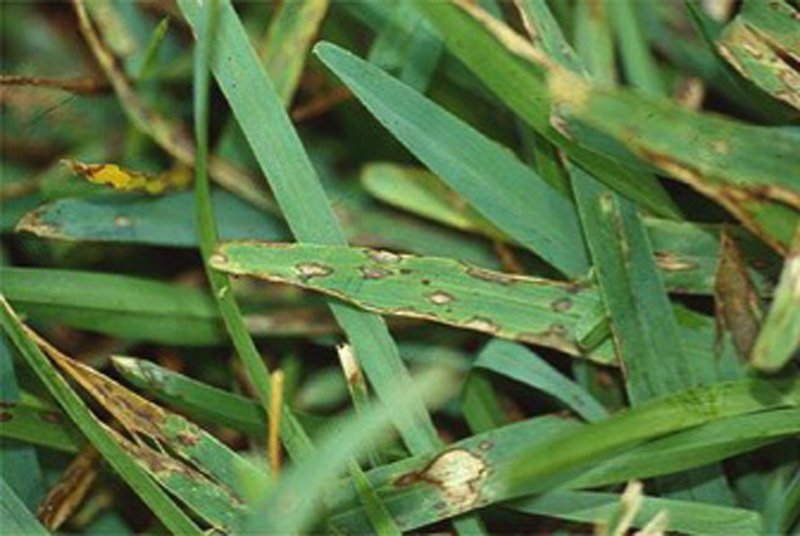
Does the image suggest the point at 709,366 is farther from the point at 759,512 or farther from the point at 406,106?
the point at 406,106

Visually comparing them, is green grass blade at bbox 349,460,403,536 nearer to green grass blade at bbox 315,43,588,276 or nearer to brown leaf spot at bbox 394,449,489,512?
brown leaf spot at bbox 394,449,489,512

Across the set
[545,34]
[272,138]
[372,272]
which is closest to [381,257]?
[372,272]

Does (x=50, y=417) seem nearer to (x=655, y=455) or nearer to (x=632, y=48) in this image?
(x=655, y=455)

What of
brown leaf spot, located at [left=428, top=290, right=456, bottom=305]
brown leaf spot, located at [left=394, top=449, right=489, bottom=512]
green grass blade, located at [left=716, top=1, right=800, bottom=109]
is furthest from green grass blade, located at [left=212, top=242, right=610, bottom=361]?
green grass blade, located at [left=716, top=1, right=800, bottom=109]

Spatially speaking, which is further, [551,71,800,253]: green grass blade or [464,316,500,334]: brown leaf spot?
[464,316,500,334]: brown leaf spot

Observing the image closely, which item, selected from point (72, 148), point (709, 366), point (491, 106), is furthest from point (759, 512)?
point (72, 148)

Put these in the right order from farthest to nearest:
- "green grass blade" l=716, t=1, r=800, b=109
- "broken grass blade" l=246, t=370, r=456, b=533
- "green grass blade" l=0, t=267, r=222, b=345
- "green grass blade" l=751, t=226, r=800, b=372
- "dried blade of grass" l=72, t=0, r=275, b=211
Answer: "dried blade of grass" l=72, t=0, r=275, b=211 → "green grass blade" l=0, t=267, r=222, b=345 → "green grass blade" l=716, t=1, r=800, b=109 → "green grass blade" l=751, t=226, r=800, b=372 → "broken grass blade" l=246, t=370, r=456, b=533

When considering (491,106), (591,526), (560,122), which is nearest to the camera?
(560,122)
